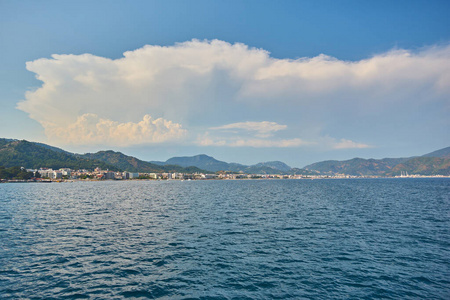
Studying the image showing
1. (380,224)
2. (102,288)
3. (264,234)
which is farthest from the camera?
(380,224)

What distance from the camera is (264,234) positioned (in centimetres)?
4069

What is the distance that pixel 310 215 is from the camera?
198 feet

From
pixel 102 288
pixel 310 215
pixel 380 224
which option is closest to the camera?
pixel 102 288

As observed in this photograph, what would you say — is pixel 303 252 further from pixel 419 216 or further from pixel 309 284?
pixel 419 216

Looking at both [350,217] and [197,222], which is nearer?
[197,222]

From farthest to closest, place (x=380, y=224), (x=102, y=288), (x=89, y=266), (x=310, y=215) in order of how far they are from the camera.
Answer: (x=310, y=215), (x=380, y=224), (x=89, y=266), (x=102, y=288)

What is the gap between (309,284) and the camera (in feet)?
73.1

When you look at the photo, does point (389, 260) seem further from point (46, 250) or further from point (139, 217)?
point (139, 217)

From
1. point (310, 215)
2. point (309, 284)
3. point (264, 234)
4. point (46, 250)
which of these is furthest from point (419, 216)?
point (46, 250)

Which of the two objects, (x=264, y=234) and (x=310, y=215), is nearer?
(x=264, y=234)

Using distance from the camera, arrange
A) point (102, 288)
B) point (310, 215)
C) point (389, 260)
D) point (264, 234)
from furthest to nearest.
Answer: point (310, 215) < point (264, 234) < point (389, 260) < point (102, 288)

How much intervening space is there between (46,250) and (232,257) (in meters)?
23.8

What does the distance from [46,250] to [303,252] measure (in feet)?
109

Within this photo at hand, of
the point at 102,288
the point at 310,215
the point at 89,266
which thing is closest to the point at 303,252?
the point at 102,288
